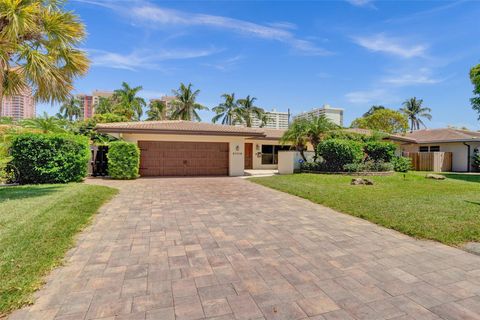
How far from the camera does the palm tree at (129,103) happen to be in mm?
31344

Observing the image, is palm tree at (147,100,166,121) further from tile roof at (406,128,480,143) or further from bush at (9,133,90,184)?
tile roof at (406,128,480,143)

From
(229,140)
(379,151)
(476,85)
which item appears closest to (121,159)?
(229,140)

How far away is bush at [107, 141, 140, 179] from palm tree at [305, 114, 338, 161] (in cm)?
1035

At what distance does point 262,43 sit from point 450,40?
28.7 feet

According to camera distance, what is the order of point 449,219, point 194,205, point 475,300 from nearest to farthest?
point 475,300 → point 449,219 → point 194,205

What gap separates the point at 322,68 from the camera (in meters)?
18.2

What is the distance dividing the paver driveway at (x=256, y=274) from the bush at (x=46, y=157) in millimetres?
6863

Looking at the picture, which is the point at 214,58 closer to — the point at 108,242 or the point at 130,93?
the point at 108,242

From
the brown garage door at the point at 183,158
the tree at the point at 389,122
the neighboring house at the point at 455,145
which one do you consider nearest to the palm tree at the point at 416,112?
the tree at the point at 389,122

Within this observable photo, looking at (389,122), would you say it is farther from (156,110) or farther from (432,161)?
(156,110)

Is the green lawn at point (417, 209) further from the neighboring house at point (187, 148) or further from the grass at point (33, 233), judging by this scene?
the neighboring house at point (187, 148)

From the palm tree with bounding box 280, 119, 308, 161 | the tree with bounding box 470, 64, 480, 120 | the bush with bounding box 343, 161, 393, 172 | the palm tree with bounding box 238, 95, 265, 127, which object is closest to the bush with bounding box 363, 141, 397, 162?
the bush with bounding box 343, 161, 393, 172

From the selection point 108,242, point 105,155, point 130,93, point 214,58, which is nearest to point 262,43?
point 214,58

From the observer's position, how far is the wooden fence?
1997 cm
